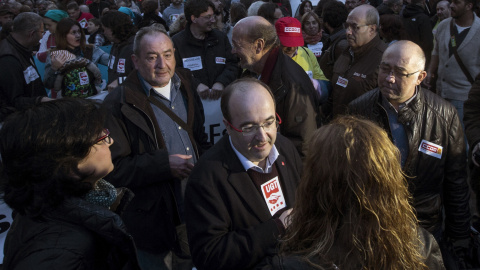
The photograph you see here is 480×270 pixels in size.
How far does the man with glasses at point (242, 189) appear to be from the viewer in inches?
79.4

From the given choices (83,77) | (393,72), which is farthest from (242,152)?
(83,77)

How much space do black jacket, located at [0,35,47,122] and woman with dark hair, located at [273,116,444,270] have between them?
375cm

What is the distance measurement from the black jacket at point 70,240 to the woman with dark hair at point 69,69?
3780 mm

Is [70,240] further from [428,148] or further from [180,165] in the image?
[428,148]

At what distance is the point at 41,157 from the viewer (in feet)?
5.54

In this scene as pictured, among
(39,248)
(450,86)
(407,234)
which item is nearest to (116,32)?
(450,86)

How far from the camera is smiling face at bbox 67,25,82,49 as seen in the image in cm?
561

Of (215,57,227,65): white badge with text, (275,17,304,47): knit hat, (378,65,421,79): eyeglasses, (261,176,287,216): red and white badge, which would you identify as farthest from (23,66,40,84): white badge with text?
(378,65,421,79): eyeglasses

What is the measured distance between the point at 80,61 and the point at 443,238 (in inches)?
170

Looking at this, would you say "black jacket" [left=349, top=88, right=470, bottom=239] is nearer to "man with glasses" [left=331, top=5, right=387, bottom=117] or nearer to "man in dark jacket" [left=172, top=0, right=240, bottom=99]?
"man with glasses" [left=331, top=5, right=387, bottom=117]

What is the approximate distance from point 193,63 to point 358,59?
1930 mm

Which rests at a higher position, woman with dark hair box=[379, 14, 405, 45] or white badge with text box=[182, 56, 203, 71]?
woman with dark hair box=[379, 14, 405, 45]

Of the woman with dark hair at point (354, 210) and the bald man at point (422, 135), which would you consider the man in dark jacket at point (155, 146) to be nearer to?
the bald man at point (422, 135)

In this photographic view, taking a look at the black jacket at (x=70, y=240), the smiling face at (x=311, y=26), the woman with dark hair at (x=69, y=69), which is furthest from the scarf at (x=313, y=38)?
the black jacket at (x=70, y=240)
